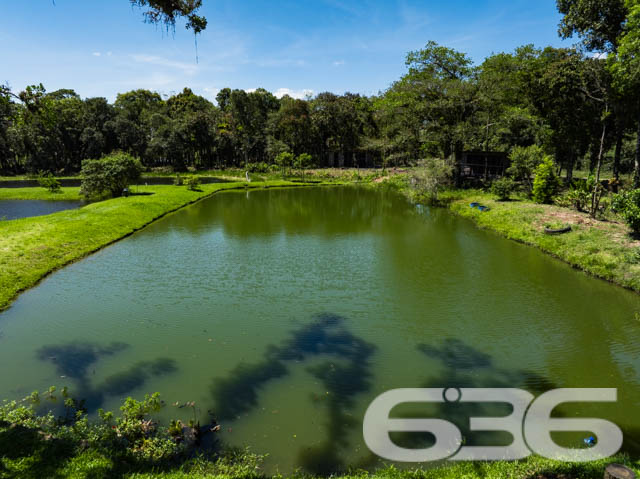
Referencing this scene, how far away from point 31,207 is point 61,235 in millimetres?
18137

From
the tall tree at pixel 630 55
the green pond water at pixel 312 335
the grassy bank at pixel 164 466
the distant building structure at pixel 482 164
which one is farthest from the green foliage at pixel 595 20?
the grassy bank at pixel 164 466

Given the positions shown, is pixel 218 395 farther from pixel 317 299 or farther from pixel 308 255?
pixel 308 255

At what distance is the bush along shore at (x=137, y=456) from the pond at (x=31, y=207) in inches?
1154

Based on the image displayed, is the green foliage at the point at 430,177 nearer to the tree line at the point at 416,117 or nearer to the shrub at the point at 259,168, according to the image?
the tree line at the point at 416,117

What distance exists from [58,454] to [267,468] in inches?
136

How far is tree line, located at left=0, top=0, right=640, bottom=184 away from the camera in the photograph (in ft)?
88.3

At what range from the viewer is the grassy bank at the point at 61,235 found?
15477 millimetres

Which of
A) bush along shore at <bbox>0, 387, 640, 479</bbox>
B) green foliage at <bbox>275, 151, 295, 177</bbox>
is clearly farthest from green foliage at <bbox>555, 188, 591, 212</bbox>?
green foliage at <bbox>275, 151, 295, 177</bbox>

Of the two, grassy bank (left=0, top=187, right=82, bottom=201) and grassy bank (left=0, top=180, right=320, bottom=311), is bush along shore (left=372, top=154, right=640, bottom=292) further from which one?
grassy bank (left=0, top=187, right=82, bottom=201)

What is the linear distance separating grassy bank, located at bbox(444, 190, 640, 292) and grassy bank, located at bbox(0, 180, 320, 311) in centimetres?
2368

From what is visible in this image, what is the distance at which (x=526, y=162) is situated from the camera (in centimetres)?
3388

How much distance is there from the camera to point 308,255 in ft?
64.4

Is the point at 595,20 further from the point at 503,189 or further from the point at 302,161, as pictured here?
the point at 302,161

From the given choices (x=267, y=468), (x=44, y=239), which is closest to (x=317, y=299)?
(x=267, y=468)
